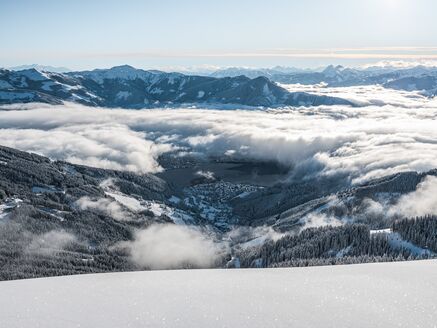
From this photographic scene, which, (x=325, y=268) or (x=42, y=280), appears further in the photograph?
(x=325, y=268)

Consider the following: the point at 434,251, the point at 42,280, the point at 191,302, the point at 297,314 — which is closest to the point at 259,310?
the point at 297,314

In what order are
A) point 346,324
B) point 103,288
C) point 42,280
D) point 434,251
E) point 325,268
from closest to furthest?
point 346,324
point 103,288
point 42,280
point 325,268
point 434,251

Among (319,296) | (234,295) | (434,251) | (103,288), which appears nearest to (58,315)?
(103,288)

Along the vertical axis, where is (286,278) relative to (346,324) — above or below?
below

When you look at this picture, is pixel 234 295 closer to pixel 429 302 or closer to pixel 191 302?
pixel 191 302

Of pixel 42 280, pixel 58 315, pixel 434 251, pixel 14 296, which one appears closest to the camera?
pixel 58 315

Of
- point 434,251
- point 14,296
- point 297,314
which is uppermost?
point 297,314

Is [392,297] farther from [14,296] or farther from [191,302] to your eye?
[14,296]
